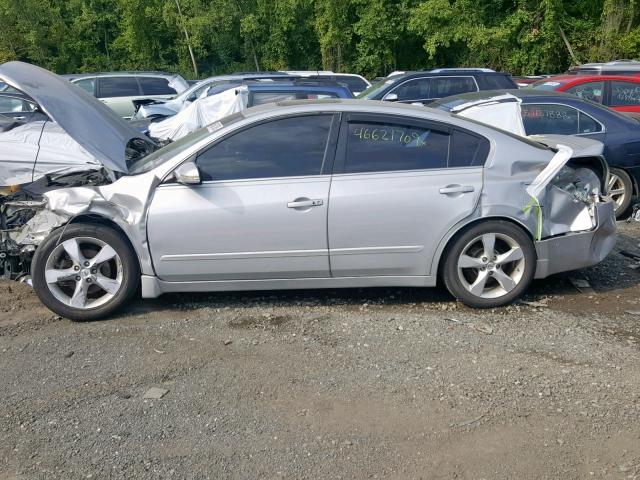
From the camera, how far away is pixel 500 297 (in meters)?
5.00

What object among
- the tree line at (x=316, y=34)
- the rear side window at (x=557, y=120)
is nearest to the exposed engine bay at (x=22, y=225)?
the rear side window at (x=557, y=120)

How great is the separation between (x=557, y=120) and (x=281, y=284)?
475 cm

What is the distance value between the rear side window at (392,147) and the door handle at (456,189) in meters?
0.19

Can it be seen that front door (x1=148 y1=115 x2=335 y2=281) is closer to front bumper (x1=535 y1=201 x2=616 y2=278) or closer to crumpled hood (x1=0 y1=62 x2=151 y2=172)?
crumpled hood (x1=0 y1=62 x2=151 y2=172)

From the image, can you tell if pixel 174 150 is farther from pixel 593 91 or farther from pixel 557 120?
pixel 593 91

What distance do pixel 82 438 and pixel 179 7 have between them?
29514mm

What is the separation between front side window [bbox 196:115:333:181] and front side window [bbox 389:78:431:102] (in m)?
8.63

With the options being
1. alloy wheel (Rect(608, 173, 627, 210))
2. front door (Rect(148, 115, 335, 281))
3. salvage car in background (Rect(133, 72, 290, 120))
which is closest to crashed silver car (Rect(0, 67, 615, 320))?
front door (Rect(148, 115, 335, 281))

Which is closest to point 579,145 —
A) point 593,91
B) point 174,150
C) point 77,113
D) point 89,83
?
point 174,150

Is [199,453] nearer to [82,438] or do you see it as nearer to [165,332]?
[82,438]

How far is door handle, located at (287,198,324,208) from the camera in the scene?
4.76 m

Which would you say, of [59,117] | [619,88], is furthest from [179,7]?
[59,117]

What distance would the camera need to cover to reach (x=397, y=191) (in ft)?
15.8

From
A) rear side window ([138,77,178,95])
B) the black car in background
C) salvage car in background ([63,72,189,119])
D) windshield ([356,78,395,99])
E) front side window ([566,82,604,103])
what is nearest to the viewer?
front side window ([566,82,604,103])
